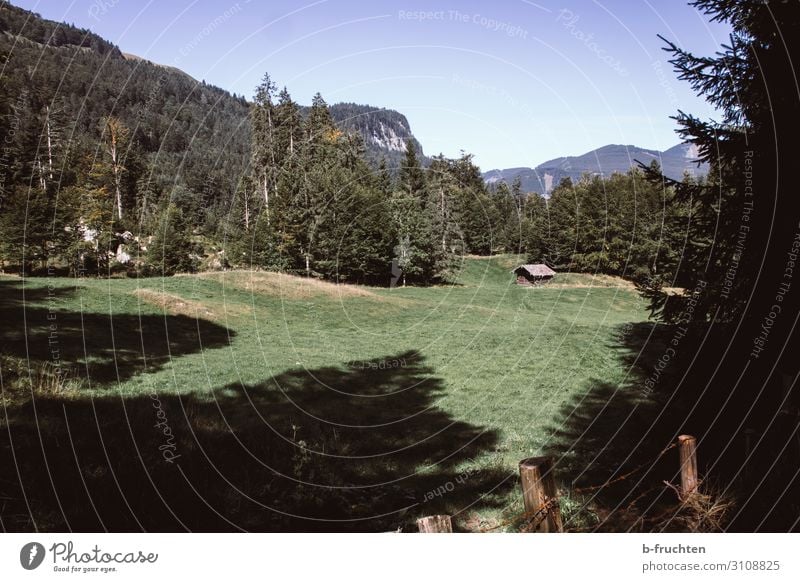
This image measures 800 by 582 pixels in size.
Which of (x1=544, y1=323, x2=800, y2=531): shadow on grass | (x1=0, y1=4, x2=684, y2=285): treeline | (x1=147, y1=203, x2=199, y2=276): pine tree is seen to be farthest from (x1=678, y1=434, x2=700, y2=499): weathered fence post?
(x1=147, y1=203, x2=199, y2=276): pine tree

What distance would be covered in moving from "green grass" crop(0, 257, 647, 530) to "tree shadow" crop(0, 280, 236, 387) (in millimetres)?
112

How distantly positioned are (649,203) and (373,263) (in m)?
48.8

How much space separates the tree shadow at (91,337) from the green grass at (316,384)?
0.11 meters

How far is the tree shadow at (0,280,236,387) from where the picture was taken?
14.1m

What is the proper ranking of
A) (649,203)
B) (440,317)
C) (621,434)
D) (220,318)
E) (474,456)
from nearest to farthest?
(474,456), (621,434), (220,318), (440,317), (649,203)

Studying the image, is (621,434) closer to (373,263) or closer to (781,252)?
(781,252)

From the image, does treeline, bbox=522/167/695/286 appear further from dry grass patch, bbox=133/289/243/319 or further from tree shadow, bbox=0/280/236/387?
tree shadow, bbox=0/280/236/387

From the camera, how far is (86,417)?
848 cm

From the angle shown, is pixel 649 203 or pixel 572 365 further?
pixel 649 203

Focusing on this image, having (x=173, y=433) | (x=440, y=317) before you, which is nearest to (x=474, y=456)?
(x=173, y=433)

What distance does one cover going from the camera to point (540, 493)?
14.3ft
